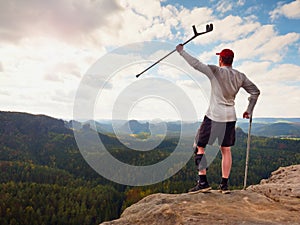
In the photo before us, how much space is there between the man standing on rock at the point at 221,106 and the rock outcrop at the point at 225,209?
0.61m

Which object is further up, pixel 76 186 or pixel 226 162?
pixel 226 162

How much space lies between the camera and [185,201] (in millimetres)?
4961

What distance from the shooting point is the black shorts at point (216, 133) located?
589cm

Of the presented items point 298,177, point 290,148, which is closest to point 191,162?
point 290,148

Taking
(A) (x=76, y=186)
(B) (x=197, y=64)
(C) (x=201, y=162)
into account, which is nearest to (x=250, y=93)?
(B) (x=197, y=64)

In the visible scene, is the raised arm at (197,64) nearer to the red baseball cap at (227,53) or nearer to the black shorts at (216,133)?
the red baseball cap at (227,53)

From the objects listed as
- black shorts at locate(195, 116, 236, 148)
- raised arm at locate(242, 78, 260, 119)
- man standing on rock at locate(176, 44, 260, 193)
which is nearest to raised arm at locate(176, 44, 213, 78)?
man standing on rock at locate(176, 44, 260, 193)

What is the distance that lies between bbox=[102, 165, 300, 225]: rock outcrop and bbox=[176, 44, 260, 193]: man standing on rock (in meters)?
0.61

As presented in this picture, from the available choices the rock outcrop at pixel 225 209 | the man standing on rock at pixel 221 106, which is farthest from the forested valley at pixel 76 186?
the rock outcrop at pixel 225 209

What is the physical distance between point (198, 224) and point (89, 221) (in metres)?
77.5

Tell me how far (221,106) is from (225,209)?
2.28m

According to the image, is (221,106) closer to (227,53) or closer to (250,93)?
(250,93)

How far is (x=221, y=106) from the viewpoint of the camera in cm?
582

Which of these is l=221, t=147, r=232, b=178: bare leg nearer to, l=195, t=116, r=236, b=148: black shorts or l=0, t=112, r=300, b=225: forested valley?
l=195, t=116, r=236, b=148: black shorts
